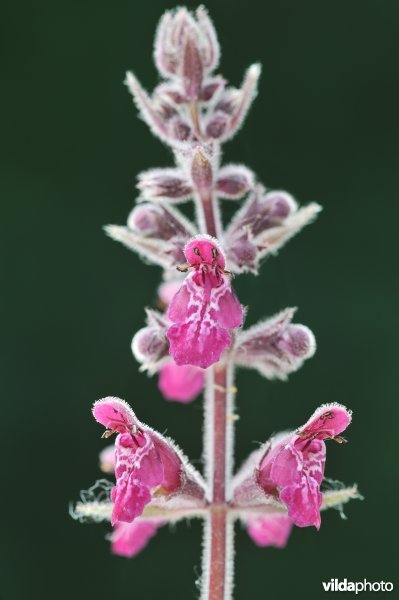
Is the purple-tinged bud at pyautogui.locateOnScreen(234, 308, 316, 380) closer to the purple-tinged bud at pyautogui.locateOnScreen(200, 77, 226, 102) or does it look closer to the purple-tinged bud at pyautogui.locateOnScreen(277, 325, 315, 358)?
the purple-tinged bud at pyautogui.locateOnScreen(277, 325, 315, 358)

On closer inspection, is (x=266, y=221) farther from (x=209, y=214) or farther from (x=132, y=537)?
(x=132, y=537)

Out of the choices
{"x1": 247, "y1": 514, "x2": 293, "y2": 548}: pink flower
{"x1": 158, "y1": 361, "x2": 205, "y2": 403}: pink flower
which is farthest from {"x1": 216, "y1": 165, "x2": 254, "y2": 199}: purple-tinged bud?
{"x1": 247, "y1": 514, "x2": 293, "y2": 548}: pink flower

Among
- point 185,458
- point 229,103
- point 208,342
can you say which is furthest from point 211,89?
point 185,458

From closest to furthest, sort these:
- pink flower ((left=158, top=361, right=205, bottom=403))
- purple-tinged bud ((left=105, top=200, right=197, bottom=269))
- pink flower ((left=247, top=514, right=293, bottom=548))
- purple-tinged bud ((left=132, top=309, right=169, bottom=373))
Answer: purple-tinged bud ((left=132, top=309, right=169, bottom=373)), purple-tinged bud ((left=105, top=200, right=197, bottom=269)), pink flower ((left=247, top=514, right=293, bottom=548)), pink flower ((left=158, top=361, right=205, bottom=403))

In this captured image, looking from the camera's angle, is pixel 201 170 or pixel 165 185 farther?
pixel 165 185

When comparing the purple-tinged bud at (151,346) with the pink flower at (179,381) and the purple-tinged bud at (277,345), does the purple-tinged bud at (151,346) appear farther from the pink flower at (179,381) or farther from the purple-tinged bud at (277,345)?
the pink flower at (179,381)

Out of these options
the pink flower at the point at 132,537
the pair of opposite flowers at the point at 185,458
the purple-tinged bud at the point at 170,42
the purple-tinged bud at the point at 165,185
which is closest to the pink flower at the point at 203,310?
the pair of opposite flowers at the point at 185,458

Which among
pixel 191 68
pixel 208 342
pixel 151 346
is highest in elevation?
pixel 191 68
